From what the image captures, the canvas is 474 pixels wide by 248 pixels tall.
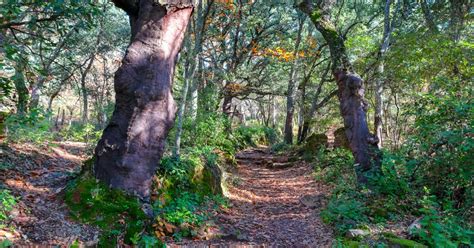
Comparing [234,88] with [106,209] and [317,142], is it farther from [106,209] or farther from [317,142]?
[106,209]

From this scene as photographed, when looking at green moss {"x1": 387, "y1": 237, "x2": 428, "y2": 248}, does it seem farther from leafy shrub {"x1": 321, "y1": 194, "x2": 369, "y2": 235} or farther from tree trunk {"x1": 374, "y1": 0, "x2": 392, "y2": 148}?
tree trunk {"x1": 374, "y1": 0, "x2": 392, "y2": 148}

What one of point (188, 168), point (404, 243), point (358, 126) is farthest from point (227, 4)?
point (404, 243)

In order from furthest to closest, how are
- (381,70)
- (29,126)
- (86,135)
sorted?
(86,135) < (381,70) < (29,126)

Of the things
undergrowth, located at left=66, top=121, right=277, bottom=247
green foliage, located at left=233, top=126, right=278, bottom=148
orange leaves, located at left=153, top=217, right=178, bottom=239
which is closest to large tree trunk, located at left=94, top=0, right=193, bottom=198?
undergrowth, located at left=66, top=121, right=277, bottom=247

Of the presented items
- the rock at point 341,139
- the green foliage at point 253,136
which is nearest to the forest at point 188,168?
the rock at point 341,139

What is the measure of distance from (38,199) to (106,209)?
1007 mm

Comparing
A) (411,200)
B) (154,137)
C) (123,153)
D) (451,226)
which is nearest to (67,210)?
(123,153)

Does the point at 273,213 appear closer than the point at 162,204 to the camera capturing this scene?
No

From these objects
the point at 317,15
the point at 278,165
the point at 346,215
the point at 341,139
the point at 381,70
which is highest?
the point at 317,15

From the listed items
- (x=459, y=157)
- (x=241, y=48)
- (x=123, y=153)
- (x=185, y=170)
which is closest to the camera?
(x=123, y=153)

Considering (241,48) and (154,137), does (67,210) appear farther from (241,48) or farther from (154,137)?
(241,48)

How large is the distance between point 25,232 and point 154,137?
1.97m

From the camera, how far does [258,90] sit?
59.8 ft

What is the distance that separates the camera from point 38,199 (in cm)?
440
